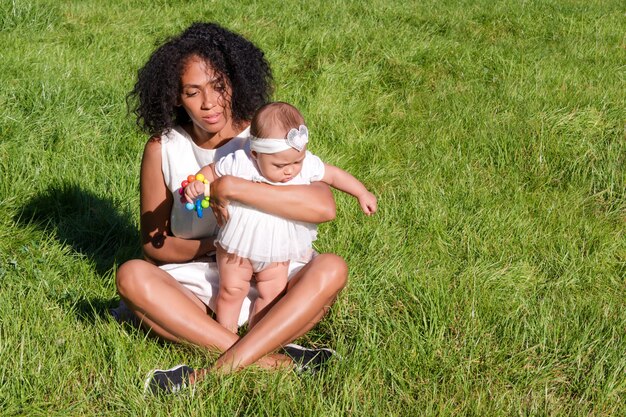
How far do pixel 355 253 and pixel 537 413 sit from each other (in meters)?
1.32

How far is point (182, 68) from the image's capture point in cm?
325

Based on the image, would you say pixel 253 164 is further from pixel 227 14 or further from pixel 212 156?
pixel 227 14

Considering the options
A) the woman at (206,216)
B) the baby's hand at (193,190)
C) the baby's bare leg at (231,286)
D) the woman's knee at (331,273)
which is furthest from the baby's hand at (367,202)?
the baby's hand at (193,190)

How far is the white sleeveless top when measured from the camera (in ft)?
11.0

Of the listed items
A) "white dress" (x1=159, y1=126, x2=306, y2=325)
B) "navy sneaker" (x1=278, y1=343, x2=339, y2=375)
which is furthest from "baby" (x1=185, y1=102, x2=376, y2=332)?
"navy sneaker" (x1=278, y1=343, x2=339, y2=375)

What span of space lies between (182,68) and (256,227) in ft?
2.42

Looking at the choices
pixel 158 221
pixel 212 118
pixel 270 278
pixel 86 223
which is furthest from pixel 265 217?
pixel 86 223

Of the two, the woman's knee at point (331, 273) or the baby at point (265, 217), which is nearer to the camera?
the baby at point (265, 217)

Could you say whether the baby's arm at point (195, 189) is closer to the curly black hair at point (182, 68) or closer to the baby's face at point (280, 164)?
the baby's face at point (280, 164)

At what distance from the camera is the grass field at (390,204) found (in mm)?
2918

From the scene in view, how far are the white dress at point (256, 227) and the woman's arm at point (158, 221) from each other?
0.38 metres

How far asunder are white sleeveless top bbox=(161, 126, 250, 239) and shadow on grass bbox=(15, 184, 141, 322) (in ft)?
1.96

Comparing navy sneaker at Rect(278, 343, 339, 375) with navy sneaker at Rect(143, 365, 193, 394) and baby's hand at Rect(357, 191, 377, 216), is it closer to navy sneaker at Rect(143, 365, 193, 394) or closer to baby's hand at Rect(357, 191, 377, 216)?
navy sneaker at Rect(143, 365, 193, 394)

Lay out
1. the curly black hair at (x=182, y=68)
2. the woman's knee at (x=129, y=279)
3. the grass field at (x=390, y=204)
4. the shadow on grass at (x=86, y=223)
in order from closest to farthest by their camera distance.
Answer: the grass field at (x=390, y=204)
the woman's knee at (x=129, y=279)
the curly black hair at (x=182, y=68)
the shadow on grass at (x=86, y=223)
